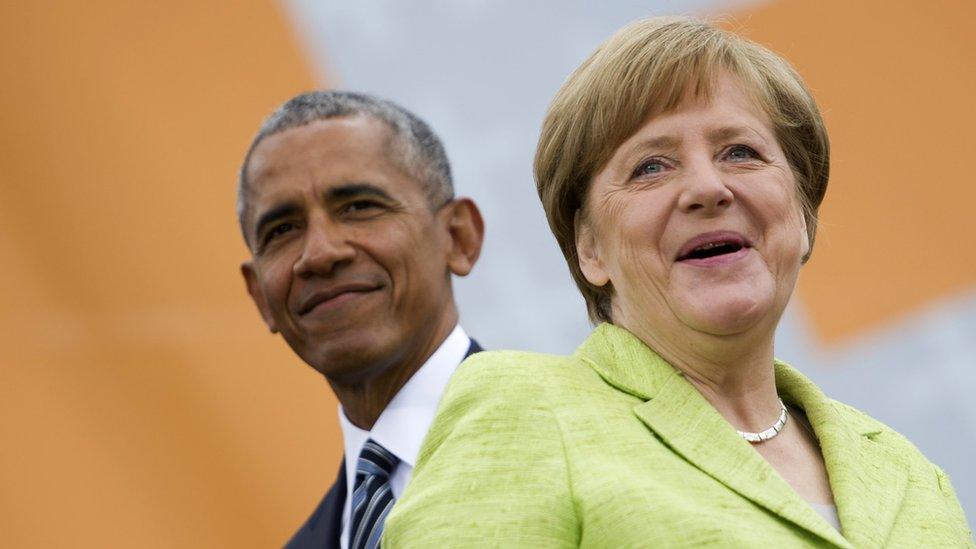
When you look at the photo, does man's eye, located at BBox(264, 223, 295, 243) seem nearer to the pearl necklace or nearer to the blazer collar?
the blazer collar

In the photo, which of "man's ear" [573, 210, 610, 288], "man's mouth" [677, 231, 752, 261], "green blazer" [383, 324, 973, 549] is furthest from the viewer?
"man's ear" [573, 210, 610, 288]

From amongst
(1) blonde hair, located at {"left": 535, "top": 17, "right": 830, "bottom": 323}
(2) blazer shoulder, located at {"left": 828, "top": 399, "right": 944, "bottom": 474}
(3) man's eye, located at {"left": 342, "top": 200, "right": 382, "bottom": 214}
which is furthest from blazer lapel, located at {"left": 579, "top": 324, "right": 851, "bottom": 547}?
(3) man's eye, located at {"left": 342, "top": 200, "right": 382, "bottom": 214}

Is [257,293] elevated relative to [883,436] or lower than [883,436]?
elevated

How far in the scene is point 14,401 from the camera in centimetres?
277

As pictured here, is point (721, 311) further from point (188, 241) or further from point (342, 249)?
point (188, 241)

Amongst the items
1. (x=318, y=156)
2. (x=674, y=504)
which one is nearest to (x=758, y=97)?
(x=674, y=504)

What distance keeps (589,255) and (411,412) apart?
0.56m

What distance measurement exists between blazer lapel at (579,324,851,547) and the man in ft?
1.90

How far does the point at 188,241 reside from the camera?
2.99 m

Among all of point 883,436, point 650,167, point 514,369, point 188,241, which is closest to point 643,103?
point 650,167

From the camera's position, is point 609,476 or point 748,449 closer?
point 609,476

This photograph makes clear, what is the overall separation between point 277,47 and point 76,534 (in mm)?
1223

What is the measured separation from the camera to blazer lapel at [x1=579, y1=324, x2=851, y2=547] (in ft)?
3.70

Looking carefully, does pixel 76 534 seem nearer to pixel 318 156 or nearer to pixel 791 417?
pixel 318 156
